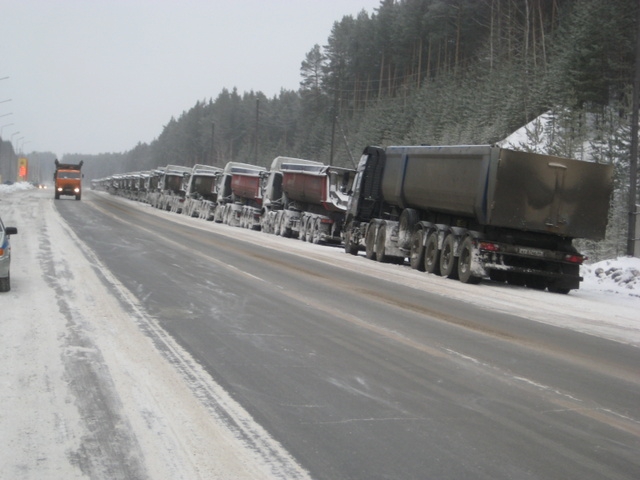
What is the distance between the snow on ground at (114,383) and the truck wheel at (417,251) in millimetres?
5911

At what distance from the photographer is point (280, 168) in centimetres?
4019

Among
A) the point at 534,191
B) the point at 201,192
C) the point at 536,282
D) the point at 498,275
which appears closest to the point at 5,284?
the point at 534,191

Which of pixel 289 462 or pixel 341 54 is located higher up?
pixel 341 54

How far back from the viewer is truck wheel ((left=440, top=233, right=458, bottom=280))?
2061cm

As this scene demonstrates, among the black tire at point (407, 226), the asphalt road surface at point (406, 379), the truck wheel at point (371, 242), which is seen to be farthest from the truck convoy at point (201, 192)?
the asphalt road surface at point (406, 379)

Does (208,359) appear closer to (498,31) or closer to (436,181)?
(436,181)

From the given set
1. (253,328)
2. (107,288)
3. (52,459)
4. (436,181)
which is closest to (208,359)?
(253,328)

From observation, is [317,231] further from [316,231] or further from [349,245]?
[349,245]

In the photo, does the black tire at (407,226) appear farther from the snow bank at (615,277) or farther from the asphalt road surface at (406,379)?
the asphalt road surface at (406,379)

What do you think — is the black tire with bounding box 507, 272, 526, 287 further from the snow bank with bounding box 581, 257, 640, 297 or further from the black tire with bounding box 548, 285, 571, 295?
the snow bank with bounding box 581, 257, 640, 297

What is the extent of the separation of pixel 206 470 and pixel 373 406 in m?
2.10

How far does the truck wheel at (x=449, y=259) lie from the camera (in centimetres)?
2061

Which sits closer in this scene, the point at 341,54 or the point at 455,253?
the point at 455,253

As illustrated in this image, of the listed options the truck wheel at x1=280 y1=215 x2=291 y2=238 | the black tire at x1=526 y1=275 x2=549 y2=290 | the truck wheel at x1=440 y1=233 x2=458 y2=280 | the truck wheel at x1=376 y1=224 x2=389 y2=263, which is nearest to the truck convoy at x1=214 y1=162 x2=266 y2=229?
the truck wheel at x1=280 y1=215 x2=291 y2=238
